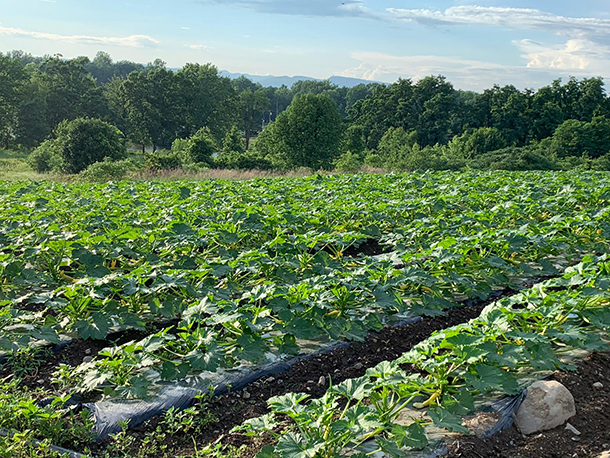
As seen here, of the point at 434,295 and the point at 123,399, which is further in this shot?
the point at 434,295

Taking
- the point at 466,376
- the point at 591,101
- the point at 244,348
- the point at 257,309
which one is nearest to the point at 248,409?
the point at 244,348

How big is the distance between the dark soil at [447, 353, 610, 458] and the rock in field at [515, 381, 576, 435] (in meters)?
0.04

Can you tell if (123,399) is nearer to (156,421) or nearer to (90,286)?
(156,421)

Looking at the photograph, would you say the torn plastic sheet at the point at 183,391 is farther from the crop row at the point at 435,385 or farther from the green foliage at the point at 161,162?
the green foliage at the point at 161,162

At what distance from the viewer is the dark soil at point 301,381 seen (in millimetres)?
3088

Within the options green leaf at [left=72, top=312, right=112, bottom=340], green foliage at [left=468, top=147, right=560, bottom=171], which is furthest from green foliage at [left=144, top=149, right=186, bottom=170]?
green leaf at [left=72, top=312, right=112, bottom=340]

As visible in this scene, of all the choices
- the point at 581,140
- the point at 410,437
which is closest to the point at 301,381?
the point at 410,437

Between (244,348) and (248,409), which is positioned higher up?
(244,348)

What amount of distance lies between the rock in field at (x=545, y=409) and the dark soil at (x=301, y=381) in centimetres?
120

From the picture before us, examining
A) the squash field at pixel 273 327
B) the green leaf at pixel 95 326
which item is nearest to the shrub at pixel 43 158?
the squash field at pixel 273 327

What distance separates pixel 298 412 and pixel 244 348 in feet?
3.56

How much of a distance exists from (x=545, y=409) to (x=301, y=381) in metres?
1.62

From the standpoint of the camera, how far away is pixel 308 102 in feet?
131

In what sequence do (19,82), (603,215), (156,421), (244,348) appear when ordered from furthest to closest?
(19,82), (603,215), (244,348), (156,421)
